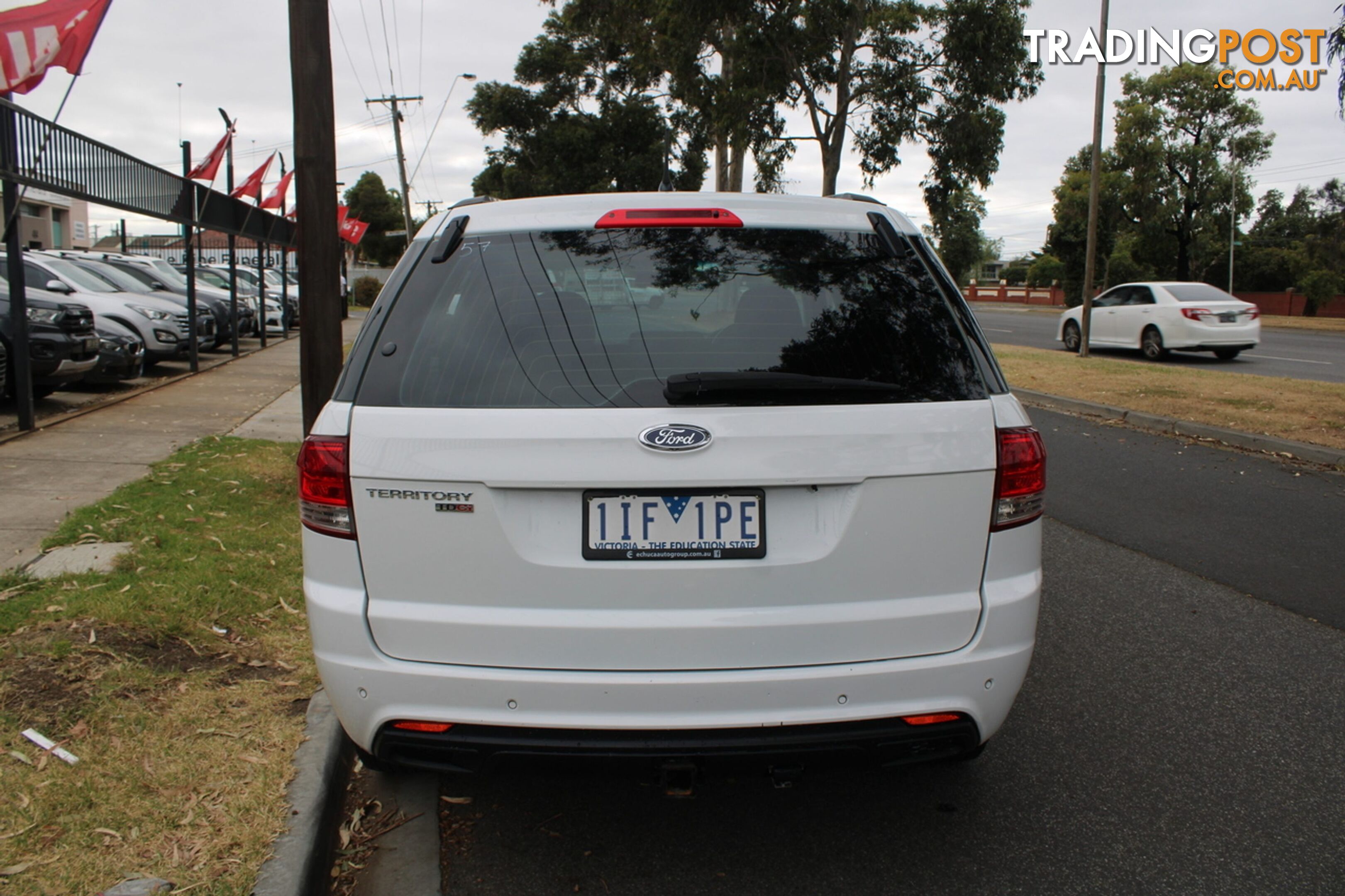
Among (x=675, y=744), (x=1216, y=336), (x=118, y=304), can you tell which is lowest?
(x=675, y=744)

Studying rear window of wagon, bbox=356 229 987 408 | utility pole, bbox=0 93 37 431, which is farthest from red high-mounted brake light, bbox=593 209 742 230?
utility pole, bbox=0 93 37 431

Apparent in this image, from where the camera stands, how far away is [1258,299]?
54.3 metres

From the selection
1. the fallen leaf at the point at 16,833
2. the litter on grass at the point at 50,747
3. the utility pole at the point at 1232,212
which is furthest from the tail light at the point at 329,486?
the utility pole at the point at 1232,212

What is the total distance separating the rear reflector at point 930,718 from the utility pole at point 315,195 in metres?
4.58

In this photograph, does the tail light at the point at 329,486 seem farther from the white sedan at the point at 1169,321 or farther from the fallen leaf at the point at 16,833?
the white sedan at the point at 1169,321

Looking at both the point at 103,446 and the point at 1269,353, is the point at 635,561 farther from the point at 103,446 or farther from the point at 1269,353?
the point at 1269,353

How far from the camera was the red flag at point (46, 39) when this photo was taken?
7703 millimetres

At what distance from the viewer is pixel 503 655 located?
2.49 metres

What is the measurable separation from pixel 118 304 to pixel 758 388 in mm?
13124

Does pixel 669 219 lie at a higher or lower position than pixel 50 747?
higher

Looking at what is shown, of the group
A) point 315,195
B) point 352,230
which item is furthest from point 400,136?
point 315,195

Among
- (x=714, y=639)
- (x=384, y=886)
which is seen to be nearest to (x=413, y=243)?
(x=714, y=639)

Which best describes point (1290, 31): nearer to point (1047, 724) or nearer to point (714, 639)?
point (1047, 724)

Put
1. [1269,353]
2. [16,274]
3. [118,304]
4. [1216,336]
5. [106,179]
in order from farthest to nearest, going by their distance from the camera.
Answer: [1269,353] < [1216,336] < [118,304] < [106,179] < [16,274]
